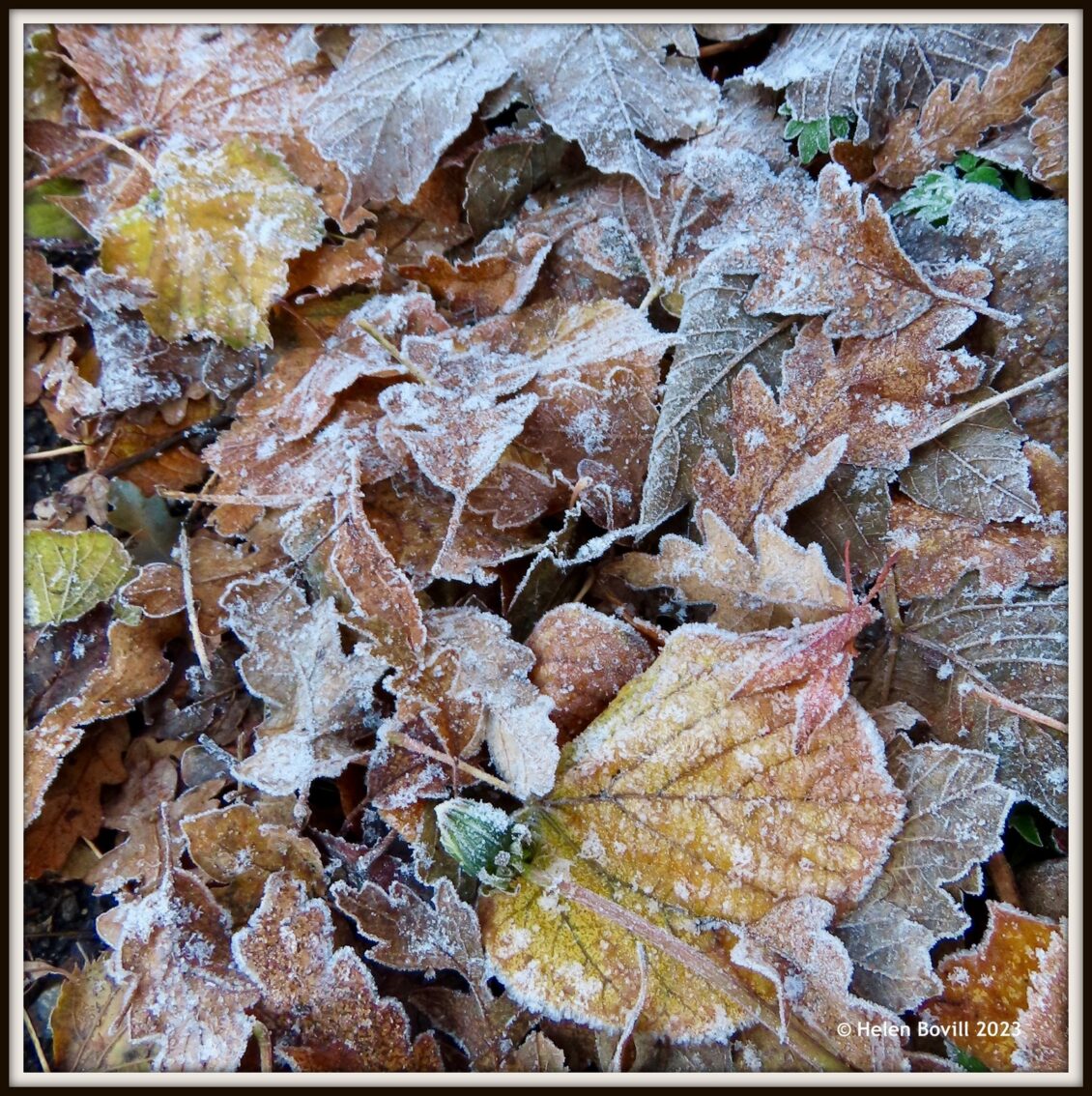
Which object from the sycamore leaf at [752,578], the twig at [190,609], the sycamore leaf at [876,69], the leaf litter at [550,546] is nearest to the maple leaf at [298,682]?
the leaf litter at [550,546]

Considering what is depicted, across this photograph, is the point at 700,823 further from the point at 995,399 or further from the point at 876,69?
the point at 876,69

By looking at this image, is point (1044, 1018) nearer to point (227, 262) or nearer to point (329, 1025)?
point (329, 1025)

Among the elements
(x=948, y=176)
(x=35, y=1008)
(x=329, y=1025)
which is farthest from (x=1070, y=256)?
(x=35, y=1008)

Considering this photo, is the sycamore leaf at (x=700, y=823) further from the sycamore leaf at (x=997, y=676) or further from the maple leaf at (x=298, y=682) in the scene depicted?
the maple leaf at (x=298, y=682)

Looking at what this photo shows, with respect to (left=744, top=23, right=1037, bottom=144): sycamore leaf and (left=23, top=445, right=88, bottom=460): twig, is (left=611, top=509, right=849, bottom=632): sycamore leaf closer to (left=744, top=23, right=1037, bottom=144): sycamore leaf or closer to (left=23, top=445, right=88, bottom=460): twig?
(left=744, top=23, right=1037, bottom=144): sycamore leaf

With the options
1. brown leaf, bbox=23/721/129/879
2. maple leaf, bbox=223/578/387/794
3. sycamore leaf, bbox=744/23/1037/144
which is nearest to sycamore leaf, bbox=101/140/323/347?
maple leaf, bbox=223/578/387/794
